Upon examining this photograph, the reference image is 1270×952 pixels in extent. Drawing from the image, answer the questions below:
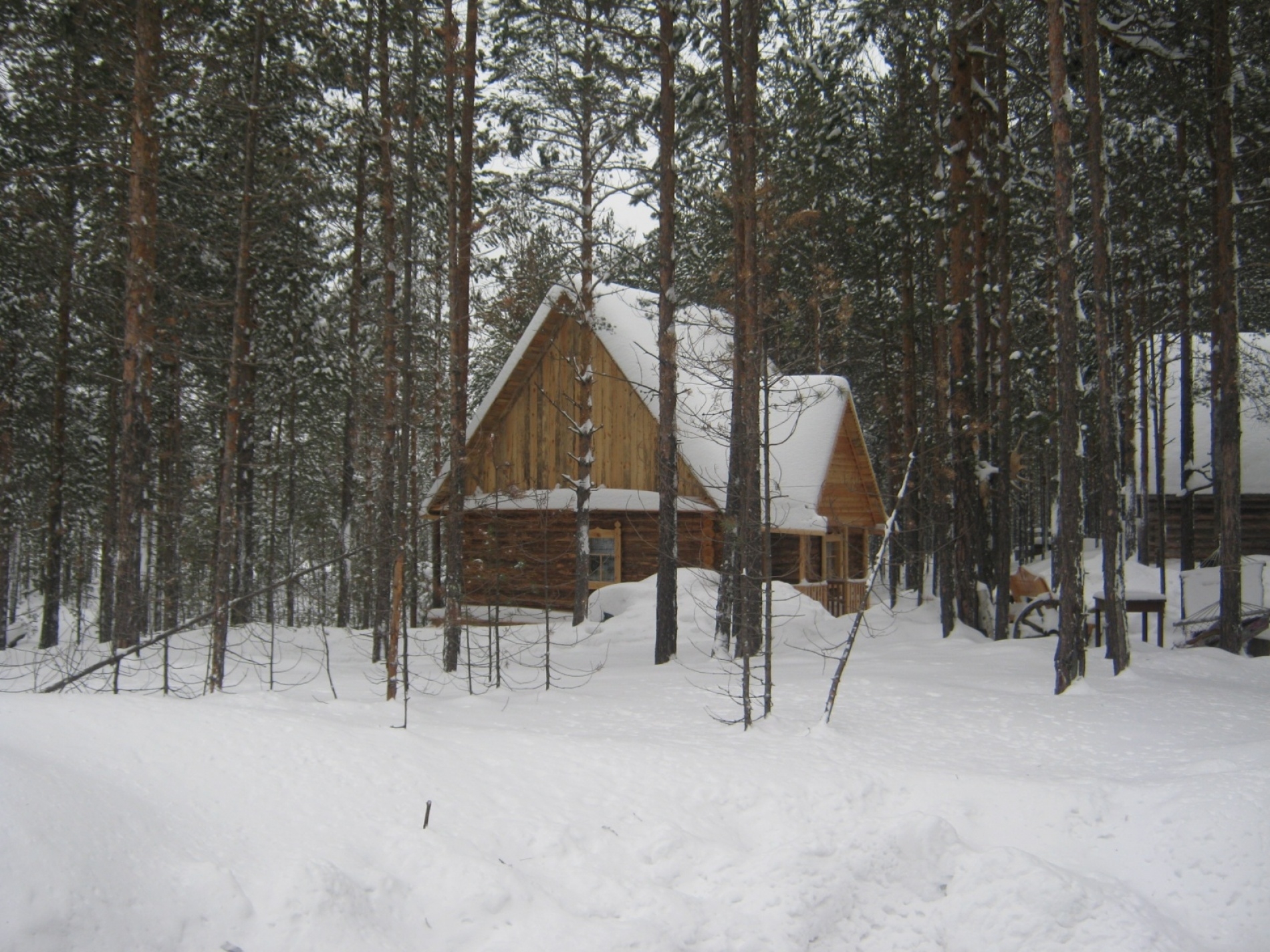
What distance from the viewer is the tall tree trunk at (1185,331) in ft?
55.1

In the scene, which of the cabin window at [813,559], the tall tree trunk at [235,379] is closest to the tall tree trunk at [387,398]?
the tall tree trunk at [235,379]

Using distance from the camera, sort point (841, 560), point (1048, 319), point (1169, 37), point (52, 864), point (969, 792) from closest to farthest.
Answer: point (52, 864), point (969, 792), point (1169, 37), point (1048, 319), point (841, 560)

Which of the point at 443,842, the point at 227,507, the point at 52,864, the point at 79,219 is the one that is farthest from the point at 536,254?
the point at 52,864

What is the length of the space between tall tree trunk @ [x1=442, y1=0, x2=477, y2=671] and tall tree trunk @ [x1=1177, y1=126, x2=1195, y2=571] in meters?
11.3

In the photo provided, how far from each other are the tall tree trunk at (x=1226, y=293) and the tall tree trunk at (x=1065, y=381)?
3.64 m

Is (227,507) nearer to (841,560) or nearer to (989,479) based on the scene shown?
(989,479)

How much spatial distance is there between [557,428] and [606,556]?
9.15ft

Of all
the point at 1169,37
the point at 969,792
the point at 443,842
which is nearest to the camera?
the point at 443,842

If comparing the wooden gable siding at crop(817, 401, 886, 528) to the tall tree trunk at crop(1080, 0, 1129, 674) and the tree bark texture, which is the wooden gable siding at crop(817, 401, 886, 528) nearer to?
the tree bark texture

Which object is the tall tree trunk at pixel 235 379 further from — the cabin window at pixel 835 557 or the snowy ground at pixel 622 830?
the cabin window at pixel 835 557

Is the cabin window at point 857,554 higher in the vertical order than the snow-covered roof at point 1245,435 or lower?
lower

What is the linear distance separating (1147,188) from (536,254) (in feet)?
37.6

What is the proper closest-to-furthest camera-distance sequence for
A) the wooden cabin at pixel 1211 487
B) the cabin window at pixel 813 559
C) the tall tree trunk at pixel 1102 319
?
the tall tree trunk at pixel 1102 319 < the cabin window at pixel 813 559 < the wooden cabin at pixel 1211 487

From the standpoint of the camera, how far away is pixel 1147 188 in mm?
17953
